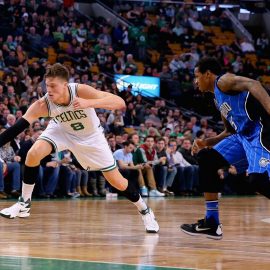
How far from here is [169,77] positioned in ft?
84.4

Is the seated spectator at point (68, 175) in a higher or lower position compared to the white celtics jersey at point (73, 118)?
lower

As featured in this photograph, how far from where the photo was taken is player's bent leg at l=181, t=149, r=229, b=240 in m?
8.16

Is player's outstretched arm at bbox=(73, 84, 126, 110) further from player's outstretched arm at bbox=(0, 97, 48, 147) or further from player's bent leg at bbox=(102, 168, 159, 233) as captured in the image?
player's bent leg at bbox=(102, 168, 159, 233)

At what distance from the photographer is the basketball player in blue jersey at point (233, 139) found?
24.3 feet

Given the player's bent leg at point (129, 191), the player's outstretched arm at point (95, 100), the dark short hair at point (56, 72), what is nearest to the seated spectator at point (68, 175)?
the player's bent leg at point (129, 191)

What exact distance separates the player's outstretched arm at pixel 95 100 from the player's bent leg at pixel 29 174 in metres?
0.75

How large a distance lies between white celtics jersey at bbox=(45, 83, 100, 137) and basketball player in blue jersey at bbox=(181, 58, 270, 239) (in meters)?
1.30

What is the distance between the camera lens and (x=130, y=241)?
26.9ft

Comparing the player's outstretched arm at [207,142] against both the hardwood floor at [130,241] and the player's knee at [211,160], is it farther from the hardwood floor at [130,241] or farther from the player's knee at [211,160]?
the hardwood floor at [130,241]

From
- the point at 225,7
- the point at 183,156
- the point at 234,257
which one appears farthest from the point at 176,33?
the point at 234,257

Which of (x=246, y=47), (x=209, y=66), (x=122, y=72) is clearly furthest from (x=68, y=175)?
(x=246, y=47)

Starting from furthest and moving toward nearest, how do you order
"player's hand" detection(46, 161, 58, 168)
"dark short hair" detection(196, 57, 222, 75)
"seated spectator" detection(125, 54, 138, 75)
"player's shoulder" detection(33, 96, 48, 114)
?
"seated spectator" detection(125, 54, 138, 75) → "player's hand" detection(46, 161, 58, 168) → "player's shoulder" detection(33, 96, 48, 114) → "dark short hair" detection(196, 57, 222, 75)

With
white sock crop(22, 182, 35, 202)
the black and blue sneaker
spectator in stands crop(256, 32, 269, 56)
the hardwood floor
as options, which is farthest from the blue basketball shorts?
spectator in stands crop(256, 32, 269, 56)

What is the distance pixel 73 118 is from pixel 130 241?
60.4 inches
